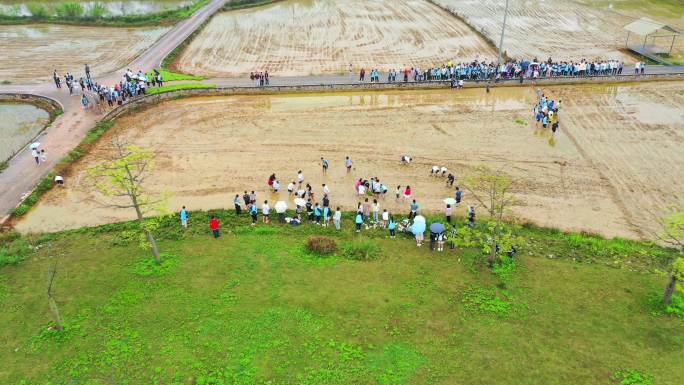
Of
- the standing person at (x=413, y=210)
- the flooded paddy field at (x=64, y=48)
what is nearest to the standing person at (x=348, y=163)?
the standing person at (x=413, y=210)

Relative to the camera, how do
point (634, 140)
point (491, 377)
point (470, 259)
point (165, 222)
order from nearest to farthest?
point (491, 377)
point (470, 259)
point (165, 222)
point (634, 140)

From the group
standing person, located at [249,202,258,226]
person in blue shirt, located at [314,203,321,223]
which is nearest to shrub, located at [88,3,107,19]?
standing person, located at [249,202,258,226]

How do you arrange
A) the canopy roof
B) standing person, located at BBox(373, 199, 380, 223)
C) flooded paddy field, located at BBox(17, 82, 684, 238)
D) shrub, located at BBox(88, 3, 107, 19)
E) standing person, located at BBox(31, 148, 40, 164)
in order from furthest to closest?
shrub, located at BBox(88, 3, 107, 19) < the canopy roof < standing person, located at BBox(31, 148, 40, 164) < flooded paddy field, located at BBox(17, 82, 684, 238) < standing person, located at BBox(373, 199, 380, 223)

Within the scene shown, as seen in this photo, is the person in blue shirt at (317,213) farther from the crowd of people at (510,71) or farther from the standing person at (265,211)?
the crowd of people at (510,71)

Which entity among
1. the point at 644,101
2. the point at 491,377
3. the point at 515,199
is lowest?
the point at 491,377

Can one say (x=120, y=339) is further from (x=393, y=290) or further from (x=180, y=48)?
(x=180, y=48)

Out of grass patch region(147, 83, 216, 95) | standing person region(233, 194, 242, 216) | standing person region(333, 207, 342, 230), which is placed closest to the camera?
standing person region(333, 207, 342, 230)

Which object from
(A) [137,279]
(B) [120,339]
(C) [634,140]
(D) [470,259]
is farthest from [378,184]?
(C) [634,140]

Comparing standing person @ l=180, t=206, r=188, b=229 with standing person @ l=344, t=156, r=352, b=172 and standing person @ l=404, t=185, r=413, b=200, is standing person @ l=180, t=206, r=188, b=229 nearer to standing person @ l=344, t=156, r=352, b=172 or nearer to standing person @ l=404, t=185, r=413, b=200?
standing person @ l=344, t=156, r=352, b=172
